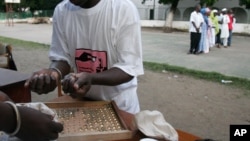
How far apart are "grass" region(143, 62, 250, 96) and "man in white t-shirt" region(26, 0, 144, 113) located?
4829 mm

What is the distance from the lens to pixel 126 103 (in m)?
1.91

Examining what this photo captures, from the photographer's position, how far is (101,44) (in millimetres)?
1750

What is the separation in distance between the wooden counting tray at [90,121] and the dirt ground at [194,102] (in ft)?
8.70

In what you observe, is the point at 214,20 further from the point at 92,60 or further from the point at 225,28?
the point at 92,60

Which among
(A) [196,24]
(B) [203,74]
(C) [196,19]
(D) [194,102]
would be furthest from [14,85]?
(C) [196,19]

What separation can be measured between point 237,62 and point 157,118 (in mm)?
8330

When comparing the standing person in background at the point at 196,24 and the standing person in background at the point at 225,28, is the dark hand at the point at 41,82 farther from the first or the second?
the standing person in background at the point at 225,28


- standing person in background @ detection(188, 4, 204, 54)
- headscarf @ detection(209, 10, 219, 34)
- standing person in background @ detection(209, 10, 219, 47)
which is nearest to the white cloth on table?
standing person in background @ detection(188, 4, 204, 54)

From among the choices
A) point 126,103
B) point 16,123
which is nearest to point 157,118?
point 126,103

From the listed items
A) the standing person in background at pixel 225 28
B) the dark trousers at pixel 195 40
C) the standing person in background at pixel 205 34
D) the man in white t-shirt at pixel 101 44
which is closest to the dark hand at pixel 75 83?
the man in white t-shirt at pixel 101 44

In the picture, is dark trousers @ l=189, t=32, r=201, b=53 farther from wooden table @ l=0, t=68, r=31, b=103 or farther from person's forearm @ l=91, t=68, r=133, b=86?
person's forearm @ l=91, t=68, r=133, b=86

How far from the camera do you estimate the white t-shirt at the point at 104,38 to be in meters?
1.73

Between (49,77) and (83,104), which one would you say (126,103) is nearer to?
(83,104)

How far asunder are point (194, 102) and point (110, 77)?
3.99 metres
